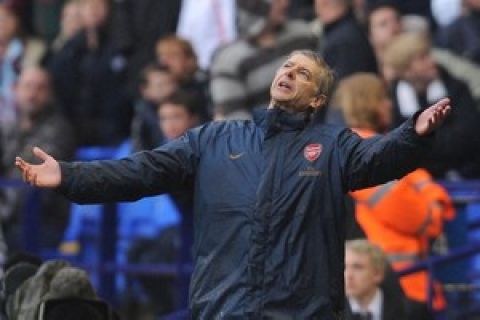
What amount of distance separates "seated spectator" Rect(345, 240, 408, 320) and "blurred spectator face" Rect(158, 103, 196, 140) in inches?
107

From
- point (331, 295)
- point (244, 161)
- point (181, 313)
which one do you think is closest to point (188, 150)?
point (244, 161)

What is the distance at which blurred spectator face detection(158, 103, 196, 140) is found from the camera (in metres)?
11.8

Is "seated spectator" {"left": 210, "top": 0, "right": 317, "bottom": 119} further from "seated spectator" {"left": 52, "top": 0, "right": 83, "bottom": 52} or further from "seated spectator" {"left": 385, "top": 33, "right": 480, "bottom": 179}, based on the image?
"seated spectator" {"left": 52, "top": 0, "right": 83, "bottom": 52}

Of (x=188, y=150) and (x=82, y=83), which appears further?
(x=82, y=83)

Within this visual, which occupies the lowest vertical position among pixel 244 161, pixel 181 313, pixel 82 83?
pixel 181 313

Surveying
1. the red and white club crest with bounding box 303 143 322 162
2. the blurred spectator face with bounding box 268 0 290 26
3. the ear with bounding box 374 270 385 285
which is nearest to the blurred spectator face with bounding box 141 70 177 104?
the blurred spectator face with bounding box 268 0 290 26

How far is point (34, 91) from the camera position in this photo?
45.2 ft

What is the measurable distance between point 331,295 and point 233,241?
458 millimetres

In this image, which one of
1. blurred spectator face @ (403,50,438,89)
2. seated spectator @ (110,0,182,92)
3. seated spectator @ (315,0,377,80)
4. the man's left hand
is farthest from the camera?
seated spectator @ (110,0,182,92)

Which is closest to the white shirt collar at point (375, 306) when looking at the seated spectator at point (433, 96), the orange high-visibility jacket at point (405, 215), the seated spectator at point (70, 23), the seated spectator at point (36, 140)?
the orange high-visibility jacket at point (405, 215)

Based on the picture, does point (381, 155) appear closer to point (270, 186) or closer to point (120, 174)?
point (270, 186)

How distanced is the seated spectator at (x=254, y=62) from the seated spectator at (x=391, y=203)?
7.88ft

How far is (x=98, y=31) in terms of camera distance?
48.7 ft

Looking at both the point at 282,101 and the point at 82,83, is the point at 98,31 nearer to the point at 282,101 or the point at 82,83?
the point at 82,83
